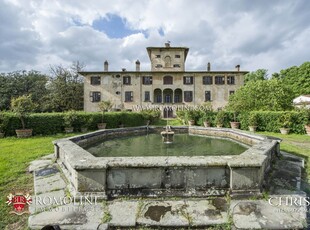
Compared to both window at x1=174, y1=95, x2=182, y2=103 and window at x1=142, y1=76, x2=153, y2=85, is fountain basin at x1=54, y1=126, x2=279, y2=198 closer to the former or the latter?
window at x1=142, y1=76, x2=153, y2=85

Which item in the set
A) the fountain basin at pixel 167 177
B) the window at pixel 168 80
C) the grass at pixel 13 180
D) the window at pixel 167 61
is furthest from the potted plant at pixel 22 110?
the window at pixel 167 61

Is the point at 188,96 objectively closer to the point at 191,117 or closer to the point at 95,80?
the point at 191,117

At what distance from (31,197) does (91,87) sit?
88.4 feet

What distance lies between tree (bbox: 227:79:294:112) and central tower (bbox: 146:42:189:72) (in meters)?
13.0

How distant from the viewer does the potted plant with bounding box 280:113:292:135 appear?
12.6 m

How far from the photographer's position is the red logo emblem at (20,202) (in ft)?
9.61

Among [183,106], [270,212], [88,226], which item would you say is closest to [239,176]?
[270,212]

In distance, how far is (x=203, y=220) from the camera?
2516mm

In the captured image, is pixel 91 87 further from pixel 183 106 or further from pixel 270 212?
pixel 270 212

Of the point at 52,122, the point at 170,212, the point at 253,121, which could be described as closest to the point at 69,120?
the point at 52,122

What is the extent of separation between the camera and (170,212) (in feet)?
8.88

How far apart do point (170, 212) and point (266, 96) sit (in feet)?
66.3

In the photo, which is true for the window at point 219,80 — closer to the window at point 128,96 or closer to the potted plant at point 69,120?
the window at point 128,96

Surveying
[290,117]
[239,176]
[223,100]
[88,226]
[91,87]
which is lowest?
[88,226]
